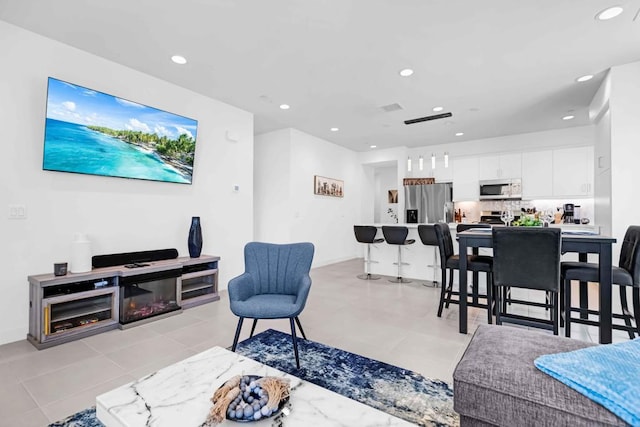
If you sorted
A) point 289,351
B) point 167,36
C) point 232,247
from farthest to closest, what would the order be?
point 232,247 < point 167,36 < point 289,351

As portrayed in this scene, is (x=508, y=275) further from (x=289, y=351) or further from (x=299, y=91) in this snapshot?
(x=299, y=91)

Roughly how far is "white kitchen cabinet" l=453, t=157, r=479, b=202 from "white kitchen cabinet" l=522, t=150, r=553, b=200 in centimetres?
88

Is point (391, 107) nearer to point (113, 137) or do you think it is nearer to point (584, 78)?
point (584, 78)

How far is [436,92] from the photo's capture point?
13.3 ft

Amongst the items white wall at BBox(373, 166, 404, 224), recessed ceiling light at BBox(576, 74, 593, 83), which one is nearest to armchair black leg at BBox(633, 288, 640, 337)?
recessed ceiling light at BBox(576, 74, 593, 83)

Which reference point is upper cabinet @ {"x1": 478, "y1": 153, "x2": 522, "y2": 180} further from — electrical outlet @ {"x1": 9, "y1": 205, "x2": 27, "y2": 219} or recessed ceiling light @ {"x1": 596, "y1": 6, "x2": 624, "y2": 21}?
electrical outlet @ {"x1": 9, "y1": 205, "x2": 27, "y2": 219}

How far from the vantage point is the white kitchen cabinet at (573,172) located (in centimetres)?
546

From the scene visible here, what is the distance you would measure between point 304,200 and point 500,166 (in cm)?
416

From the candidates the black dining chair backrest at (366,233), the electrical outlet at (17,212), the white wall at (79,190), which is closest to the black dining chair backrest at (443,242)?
the black dining chair backrest at (366,233)

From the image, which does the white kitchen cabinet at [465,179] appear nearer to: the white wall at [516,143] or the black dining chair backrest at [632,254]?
the white wall at [516,143]

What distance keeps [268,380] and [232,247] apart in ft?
11.9

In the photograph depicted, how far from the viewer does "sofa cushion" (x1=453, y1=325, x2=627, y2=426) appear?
3.28 feet

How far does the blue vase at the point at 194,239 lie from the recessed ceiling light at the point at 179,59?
1.81m

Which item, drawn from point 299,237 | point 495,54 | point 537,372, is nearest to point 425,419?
point 537,372
